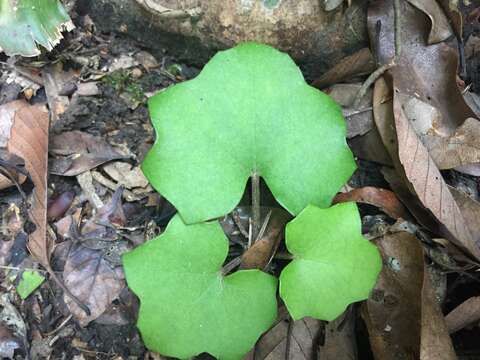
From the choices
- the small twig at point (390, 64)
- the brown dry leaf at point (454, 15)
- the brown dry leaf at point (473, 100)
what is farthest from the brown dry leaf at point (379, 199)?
the brown dry leaf at point (454, 15)

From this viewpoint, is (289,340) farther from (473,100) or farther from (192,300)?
(473,100)

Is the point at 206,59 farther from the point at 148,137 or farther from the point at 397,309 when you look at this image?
the point at 397,309

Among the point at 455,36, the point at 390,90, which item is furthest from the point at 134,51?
the point at 455,36

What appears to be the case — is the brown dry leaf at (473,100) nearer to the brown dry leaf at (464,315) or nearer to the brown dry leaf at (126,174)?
the brown dry leaf at (464,315)

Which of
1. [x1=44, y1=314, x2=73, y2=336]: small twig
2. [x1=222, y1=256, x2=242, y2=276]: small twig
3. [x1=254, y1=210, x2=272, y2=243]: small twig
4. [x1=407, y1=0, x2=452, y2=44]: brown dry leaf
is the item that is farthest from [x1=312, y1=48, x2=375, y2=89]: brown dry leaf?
[x1=44, y1=314, x2=73, y2=336]: small twig

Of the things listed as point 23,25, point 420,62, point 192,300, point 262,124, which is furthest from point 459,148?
point 23,25
